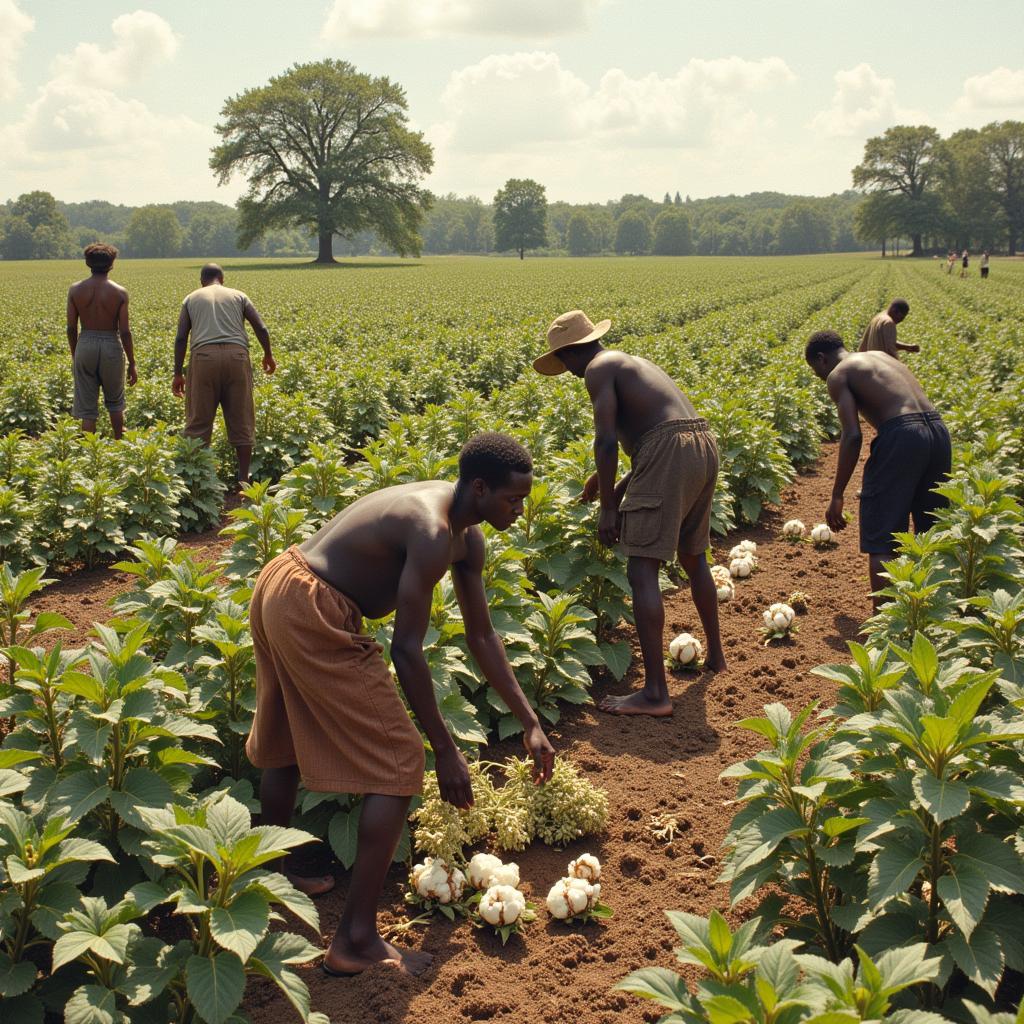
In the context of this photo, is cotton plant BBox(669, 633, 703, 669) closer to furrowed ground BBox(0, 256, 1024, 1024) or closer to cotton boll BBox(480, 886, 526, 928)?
furrowed ground BBox(0, 256, 1024, 1024)

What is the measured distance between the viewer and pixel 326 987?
9.68 feet

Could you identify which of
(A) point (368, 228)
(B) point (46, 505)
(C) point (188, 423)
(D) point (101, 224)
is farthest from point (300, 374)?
(D) point (101, 224)

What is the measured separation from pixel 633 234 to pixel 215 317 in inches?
6112

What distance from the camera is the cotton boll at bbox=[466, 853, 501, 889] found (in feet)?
11.1

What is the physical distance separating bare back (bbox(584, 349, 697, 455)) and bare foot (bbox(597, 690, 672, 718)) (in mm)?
1417

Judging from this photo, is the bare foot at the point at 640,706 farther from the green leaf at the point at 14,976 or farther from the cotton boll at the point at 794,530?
the cotton boll at the point at 794,530

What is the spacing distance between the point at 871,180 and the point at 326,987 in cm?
12141

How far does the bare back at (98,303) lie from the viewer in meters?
8.97

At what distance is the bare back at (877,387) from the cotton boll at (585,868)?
11.9 feet

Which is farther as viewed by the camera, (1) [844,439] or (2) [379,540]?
(1) [844,439]

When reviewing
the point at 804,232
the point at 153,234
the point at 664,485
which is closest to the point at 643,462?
the point at 664,485

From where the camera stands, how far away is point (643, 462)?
4867 millimetres

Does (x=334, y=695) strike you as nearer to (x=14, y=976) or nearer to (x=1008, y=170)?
(x=14, y=976)

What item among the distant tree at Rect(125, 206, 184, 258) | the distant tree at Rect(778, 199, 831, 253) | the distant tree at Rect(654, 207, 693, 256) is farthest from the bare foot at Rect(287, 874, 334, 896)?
the distant tree at Rect(778, 199, 831, 253)
